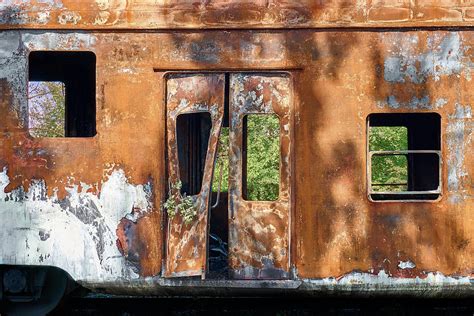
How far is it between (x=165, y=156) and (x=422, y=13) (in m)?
2.67

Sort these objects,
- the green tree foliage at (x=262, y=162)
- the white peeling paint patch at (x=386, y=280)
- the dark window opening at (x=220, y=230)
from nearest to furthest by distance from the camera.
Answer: the white peeling paint patch at (x=386, y=280) → the dark window opening at (x=220, y=230) → the green tree foliage at (x=262, y=162)

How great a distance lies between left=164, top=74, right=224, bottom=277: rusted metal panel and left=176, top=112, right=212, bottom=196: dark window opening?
1.07 meters

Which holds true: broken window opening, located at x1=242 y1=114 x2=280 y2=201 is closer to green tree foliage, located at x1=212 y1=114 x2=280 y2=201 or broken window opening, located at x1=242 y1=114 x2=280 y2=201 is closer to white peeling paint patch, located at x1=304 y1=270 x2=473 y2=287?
green tree foliage, located at x1=212 y1=114 x2=280 y2=201

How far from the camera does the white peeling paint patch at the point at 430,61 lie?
6645 mm

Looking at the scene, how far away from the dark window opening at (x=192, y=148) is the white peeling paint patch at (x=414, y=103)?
2.20 metres

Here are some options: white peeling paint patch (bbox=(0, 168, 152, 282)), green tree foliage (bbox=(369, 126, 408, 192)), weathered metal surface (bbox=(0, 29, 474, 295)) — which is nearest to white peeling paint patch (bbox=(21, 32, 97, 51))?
weathered metal surface (bbox=(0, 29, 474, 295))

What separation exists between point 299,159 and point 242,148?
1.75 ft

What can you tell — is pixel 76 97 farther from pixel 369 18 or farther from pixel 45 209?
pixel 369 18

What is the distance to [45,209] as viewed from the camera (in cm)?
675

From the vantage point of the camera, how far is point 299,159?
21.8 feet

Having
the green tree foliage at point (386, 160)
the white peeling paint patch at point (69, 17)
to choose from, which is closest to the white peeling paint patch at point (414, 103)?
the white peeling paint patch at point (69, 17)

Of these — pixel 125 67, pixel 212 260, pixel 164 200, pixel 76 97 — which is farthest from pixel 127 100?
pixel 76 97

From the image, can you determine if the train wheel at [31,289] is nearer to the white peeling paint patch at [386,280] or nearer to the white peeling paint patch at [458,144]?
the white peeling paint patch at [386,280]

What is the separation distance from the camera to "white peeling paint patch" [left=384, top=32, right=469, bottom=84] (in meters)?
6.64
